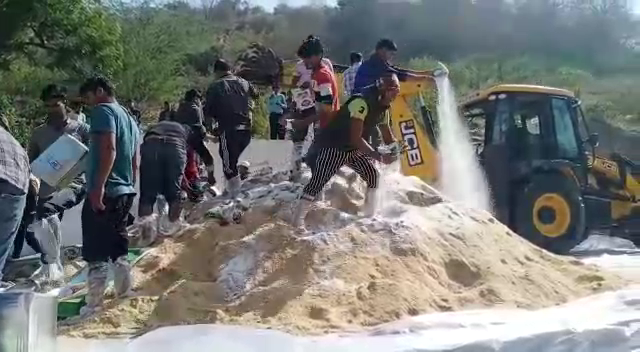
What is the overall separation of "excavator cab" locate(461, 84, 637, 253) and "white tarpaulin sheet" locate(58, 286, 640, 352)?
16.4 ft

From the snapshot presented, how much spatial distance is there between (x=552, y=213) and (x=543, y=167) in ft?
1.88

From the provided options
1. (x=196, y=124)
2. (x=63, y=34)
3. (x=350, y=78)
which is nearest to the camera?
(x=196, y=124)

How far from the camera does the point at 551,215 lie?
12023 millimetres

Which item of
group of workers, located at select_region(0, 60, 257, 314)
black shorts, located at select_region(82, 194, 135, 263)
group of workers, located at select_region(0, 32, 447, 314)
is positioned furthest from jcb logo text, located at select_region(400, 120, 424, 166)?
black shorts, located at select_region(82, 194, 135, 263)

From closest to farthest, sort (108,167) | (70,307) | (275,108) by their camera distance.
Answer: (108,167) → (70,307) → (275,108)

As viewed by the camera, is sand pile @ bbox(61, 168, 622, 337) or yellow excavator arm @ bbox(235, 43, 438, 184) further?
yellow excavator arm @ bbox(235, 43, 438, 184)

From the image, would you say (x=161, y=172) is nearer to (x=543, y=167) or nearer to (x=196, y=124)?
(x=196, y=124)

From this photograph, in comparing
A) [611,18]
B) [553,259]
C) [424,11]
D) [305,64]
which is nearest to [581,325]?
[553,259]

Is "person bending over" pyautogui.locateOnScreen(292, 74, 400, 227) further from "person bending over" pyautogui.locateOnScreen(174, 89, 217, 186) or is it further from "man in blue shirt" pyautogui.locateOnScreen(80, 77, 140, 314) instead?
"person bending over" pyautogui.locateOnScreen(174, 89, 217, 186)

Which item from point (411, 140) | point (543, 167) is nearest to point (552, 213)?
point (543, 167)

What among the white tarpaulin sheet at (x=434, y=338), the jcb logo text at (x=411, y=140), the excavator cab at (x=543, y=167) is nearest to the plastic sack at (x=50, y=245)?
the white tarpaulin sheet at (x=434, y=338)

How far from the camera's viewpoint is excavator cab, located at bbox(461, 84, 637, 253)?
12.0 metres

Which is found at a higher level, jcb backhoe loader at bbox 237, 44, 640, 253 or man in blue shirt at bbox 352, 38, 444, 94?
man in blue shirt at bbox 352, 38, 444, 94

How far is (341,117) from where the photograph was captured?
797 centimetres
